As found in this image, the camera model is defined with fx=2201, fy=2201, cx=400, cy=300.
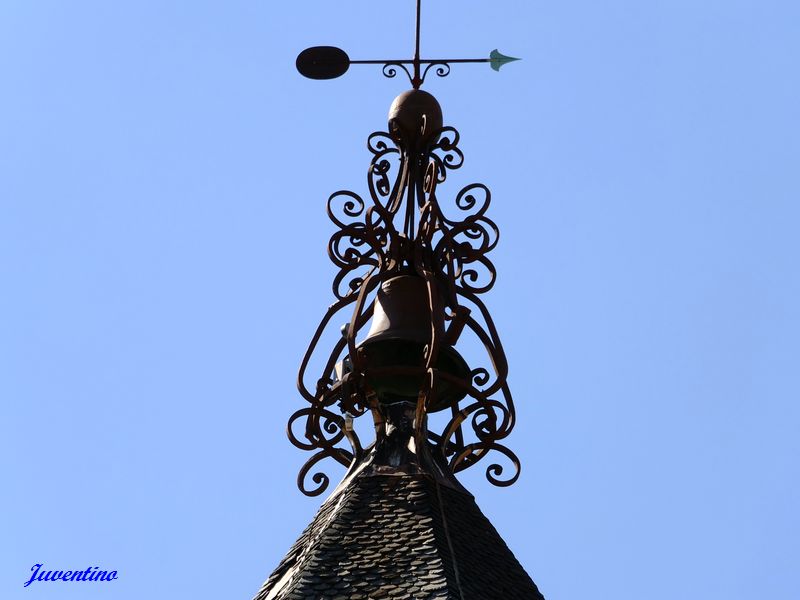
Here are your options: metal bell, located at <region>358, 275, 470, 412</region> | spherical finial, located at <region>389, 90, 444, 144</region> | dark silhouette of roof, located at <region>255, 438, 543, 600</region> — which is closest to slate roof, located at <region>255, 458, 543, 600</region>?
dark silhouette of roof, located at <region>255, 438, 543, 600</region>

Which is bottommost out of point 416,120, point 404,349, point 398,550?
point 398,550

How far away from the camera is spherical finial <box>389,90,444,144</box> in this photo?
556 inches

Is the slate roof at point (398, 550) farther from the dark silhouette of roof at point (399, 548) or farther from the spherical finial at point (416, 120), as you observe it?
the spherical finial at point (416, 120)

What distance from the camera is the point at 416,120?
46.4 ft

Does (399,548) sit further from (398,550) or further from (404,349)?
(404,349)

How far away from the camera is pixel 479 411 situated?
1313cm

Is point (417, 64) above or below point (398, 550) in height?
above

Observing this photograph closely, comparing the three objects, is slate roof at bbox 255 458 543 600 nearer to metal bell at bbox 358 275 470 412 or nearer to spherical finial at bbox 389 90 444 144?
metal bell at bbox 358 275 470 412

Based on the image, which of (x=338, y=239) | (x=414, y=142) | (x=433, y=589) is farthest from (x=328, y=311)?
(x=433, y=589)

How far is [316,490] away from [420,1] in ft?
10.8

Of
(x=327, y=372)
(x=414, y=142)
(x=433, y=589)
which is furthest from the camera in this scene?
(x=414, y=142)

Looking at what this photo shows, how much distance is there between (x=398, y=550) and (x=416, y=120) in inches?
131

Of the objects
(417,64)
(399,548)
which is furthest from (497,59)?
(399,548)

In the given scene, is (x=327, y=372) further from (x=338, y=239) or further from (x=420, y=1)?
(x=420, y=1)
